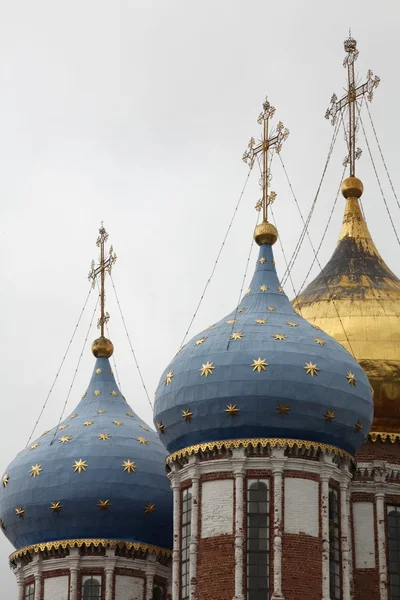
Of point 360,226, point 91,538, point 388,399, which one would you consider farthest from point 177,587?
point 360,226

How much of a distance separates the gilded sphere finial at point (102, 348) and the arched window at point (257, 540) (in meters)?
9.17

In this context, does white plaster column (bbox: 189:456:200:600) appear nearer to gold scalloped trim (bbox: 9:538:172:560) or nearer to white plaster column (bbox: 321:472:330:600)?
white plaster column (bbox: 321:472:330:600)

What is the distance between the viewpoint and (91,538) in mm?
43094

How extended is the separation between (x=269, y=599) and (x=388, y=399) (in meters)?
6.91

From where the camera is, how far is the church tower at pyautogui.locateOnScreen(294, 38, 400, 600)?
42562 millimetres

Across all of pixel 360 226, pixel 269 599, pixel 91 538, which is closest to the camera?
pixel 269 599

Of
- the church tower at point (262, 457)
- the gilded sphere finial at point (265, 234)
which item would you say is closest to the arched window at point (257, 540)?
the church tower at point (262, 457)

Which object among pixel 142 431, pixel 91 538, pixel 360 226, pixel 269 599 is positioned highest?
pixel 360 226

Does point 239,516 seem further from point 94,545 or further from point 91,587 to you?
point 91,587

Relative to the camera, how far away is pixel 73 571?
141 feet

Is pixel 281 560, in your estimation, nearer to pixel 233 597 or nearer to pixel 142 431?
pixel 233 597

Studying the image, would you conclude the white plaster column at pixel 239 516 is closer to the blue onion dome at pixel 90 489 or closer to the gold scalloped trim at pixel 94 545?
the blue onion dome at pixel 90 489

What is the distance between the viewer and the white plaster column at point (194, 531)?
38531 millimetres

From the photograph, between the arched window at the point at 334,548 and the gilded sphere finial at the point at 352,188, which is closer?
the arched window at the point at 334,548
